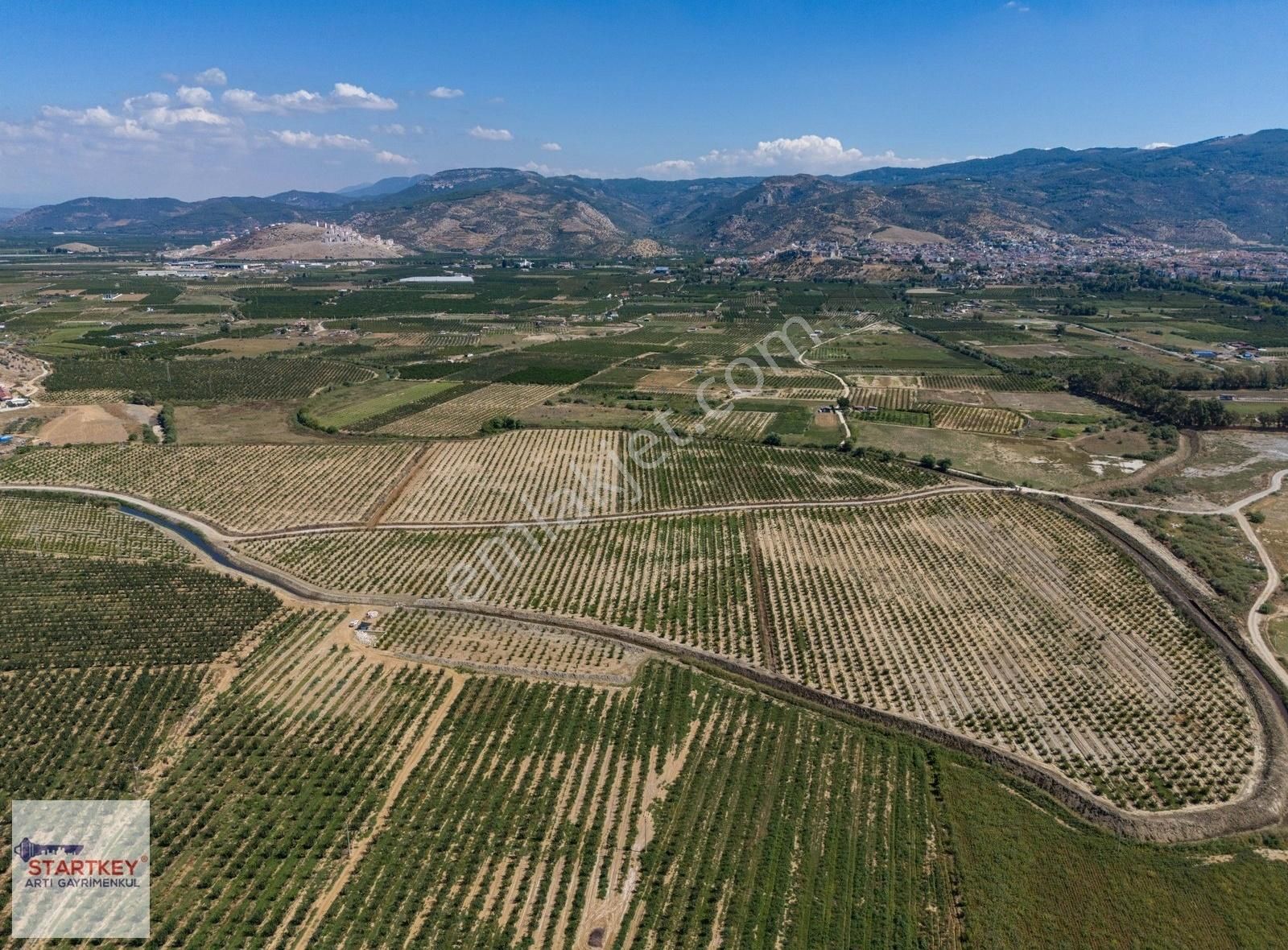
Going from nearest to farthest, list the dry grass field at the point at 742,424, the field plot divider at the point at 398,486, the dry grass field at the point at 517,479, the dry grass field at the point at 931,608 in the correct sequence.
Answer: the dry grass field at the point at 931,608, the field plot divider at the point at 398,486, the dry grass field at the point at 517,479, the dry grass field at the point at 742,424

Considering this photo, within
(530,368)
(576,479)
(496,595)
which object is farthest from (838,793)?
(530,368)

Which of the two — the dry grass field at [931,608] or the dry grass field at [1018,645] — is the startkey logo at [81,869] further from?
the dry grass field at [1018,645]

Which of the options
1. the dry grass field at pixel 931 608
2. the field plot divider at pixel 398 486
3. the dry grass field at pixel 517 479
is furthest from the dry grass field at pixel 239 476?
the dry grass field at pixel 931 608

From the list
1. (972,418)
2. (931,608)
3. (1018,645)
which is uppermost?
(972,418)

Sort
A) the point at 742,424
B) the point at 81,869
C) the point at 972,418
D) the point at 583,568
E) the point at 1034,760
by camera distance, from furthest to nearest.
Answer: the point at 972,418 < the point at 742,424 < the point at 583,568 < the point at 1034,760 < the point at 81,869

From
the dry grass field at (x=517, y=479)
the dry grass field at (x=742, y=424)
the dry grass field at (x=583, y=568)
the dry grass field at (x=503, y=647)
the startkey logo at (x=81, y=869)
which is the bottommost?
the startkey logo at (x=81, y=869)

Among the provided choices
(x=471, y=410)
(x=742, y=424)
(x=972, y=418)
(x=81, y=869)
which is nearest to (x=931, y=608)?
(x=742, y=424)

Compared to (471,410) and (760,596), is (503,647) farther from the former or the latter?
(471,410)

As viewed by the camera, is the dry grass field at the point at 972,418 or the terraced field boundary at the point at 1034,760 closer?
the terraced field boundary at the point at 1034,760
